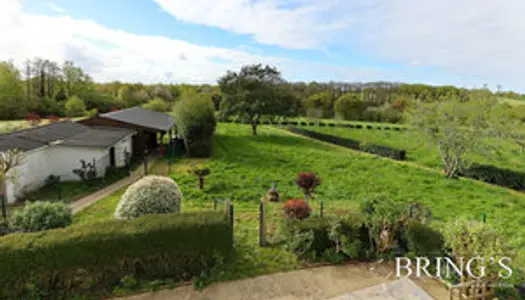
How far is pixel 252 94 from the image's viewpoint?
89.9ft

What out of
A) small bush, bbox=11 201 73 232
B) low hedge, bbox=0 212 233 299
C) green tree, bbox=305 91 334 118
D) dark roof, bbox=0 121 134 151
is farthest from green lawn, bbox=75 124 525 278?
green tree, bbox=305 91 334 118

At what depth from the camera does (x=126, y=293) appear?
17.1 feet

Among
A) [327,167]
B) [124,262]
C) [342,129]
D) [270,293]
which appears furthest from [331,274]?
[342,129]

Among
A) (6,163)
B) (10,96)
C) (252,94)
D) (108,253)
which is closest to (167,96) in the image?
(10,96)

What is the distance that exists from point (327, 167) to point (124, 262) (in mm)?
13828

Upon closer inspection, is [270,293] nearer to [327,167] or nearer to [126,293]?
[126,293]

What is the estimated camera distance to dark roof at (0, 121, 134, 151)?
1185 cm

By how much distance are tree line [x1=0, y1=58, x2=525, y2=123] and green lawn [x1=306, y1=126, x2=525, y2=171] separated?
3.01 meters

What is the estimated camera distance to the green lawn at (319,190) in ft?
25.1

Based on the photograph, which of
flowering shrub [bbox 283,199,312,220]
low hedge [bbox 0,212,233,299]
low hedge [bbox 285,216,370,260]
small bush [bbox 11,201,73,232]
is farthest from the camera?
flowering shrub [bbox 283,199,312,220]

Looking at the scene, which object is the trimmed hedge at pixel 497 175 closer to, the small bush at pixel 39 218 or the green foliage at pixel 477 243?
the green foliage at pixel 477 243

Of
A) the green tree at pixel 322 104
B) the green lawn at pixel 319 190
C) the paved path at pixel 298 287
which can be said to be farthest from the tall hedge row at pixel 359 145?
the green tree at pixel 322 104

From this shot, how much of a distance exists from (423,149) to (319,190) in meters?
17.5

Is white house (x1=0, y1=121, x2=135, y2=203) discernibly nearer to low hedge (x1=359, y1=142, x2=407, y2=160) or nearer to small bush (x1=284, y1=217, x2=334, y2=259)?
small bush (x1=284, y1=217, x2=334, y2=259)
